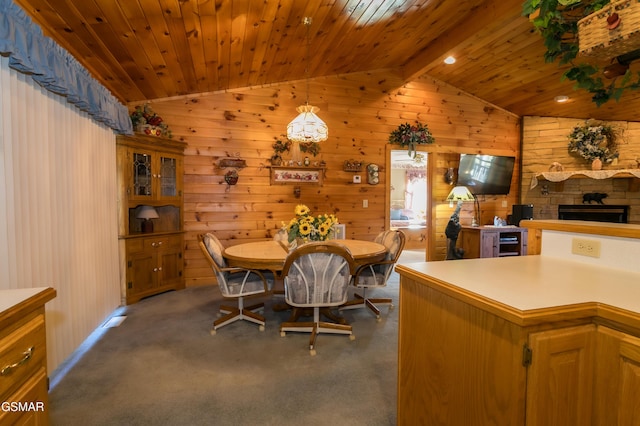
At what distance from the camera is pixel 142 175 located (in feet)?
12.2

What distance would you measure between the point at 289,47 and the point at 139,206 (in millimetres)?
2581

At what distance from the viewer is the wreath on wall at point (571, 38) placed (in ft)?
3.98

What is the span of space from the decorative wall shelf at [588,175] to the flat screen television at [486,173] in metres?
0.48

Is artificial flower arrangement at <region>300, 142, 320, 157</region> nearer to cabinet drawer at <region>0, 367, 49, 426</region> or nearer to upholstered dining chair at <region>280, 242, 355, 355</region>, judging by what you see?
upholstered dining chair at <region>280, 242, 355, 355</region>

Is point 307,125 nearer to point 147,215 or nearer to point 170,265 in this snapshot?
point 147,215

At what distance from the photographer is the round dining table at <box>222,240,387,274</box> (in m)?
2.60

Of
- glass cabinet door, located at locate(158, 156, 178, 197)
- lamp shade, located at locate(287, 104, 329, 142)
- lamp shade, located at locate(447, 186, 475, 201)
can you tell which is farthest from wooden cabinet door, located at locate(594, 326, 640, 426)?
lamp shade, located at locate(447, 186, 475, 201)

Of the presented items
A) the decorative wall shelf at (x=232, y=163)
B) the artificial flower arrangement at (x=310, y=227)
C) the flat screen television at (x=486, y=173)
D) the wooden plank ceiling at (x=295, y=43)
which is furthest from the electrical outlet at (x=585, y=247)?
the flat screen television at (x=486, y=173)

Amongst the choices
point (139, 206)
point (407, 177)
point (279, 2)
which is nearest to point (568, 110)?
point (407, 177)

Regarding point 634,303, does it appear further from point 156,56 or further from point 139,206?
point 139,206

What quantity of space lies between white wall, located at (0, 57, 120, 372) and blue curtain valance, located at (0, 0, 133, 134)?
83 mm

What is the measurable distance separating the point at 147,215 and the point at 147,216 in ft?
0.04

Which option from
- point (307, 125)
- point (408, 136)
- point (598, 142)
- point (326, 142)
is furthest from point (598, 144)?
point (307, 125)

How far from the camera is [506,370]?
95cm
